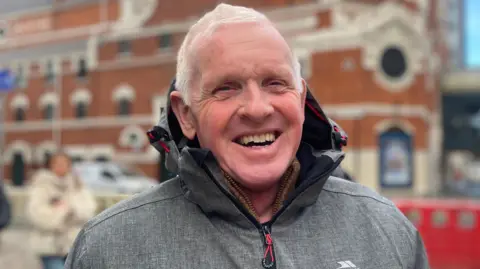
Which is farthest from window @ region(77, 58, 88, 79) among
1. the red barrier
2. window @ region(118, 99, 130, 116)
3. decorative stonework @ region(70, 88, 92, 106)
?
the red barrier

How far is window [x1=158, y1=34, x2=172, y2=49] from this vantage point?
30.9 m

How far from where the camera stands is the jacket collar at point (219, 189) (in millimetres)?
2076

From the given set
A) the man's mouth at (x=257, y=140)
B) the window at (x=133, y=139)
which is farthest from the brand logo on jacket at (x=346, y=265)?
the window at (x=133, y=139)

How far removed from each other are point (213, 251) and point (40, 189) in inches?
217

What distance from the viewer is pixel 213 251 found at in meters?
2.06

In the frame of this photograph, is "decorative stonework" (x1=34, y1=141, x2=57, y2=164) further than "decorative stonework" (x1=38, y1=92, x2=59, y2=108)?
No

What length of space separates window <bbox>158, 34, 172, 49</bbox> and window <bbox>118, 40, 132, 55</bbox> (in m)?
1.86

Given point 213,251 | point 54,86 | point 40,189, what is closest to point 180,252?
point 213,251

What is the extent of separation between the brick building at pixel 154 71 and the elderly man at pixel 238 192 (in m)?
19.0

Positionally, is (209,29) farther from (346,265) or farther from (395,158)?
(395,158)

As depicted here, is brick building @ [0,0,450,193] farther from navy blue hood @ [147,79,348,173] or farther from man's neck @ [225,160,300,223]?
man's neck @ [225,160,300,223]

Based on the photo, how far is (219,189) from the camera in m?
2.08

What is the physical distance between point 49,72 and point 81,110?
289 centimetres

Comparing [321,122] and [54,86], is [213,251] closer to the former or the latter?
[321,122]
